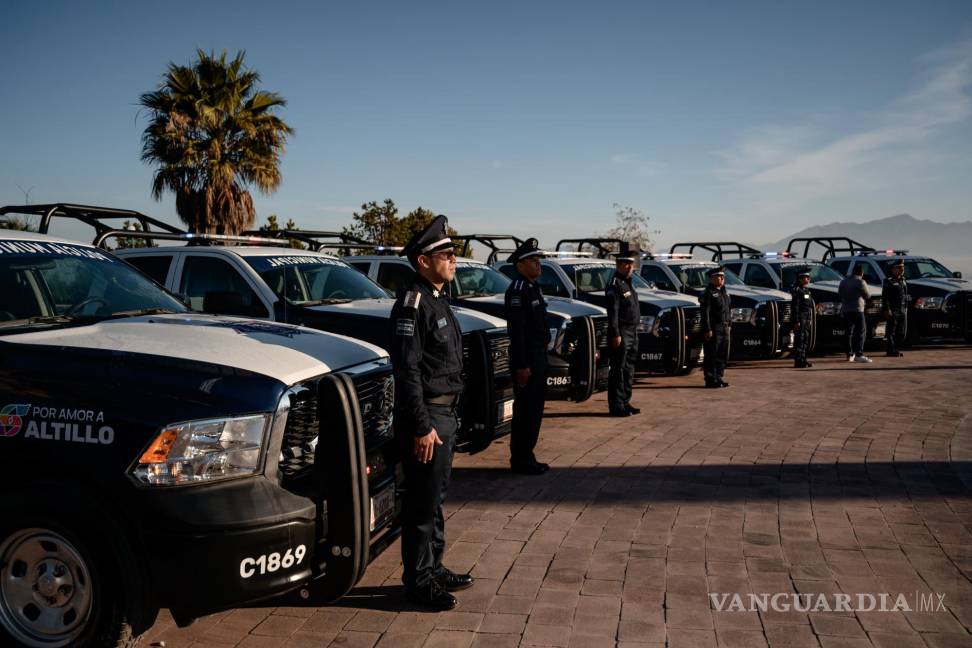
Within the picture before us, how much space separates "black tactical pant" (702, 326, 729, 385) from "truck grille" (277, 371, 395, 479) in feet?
28.9

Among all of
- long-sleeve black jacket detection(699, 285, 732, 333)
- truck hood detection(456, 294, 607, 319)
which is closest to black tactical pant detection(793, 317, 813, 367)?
long-sleeve black jacket detection(699, 285, 732, 333)

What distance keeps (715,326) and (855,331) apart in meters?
4.79

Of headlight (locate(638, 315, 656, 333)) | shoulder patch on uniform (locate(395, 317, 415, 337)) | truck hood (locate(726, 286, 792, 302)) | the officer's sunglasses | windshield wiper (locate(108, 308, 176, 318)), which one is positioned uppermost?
the officer's sunglasses

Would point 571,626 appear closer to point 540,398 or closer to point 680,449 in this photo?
point 540,398

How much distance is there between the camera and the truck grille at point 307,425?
135 inches

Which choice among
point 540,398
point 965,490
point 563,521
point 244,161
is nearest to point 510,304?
point 540,398

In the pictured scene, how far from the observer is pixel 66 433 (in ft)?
10.3

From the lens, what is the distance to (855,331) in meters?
15.1

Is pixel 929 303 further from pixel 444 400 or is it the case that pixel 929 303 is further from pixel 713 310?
pixel 444 400

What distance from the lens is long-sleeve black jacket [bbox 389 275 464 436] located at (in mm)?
3971

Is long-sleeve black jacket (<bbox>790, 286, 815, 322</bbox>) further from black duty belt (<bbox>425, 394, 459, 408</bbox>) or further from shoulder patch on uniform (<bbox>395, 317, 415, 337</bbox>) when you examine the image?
shoulder patch on uniform (<bbox>395, 317, 415, 337</bbox>)

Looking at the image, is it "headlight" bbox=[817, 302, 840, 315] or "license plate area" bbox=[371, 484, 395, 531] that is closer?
"license plate area" bbox=[371, 484, 395, 531]

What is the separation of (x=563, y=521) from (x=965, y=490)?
3222 millimetres

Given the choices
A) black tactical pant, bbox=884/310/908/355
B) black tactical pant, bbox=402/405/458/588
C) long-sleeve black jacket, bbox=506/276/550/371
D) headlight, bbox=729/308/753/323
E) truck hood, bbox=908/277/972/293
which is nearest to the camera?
black tactical pant, bbox=402/405/458/588
